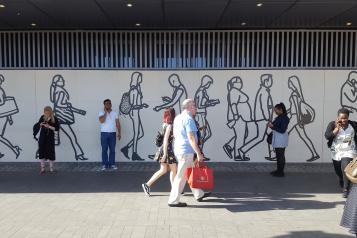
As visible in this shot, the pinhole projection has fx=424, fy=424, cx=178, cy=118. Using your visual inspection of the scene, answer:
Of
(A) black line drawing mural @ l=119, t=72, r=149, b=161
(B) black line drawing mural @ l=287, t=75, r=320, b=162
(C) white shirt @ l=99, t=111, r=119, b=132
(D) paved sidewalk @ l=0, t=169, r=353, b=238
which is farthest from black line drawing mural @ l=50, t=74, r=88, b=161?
(B) black line drawing mural @ l=287, t=75, r=320, b=162

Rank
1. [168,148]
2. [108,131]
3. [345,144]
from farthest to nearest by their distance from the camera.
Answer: [108,131] < [345,144] < [168,148]

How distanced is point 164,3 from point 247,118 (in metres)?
4.02

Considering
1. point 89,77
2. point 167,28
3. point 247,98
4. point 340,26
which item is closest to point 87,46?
point 89,77

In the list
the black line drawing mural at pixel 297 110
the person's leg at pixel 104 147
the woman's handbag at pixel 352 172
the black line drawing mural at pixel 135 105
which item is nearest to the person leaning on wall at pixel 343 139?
the woman's handbag at pixel 352 172

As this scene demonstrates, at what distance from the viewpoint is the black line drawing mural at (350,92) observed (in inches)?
436

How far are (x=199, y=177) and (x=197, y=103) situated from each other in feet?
14.7

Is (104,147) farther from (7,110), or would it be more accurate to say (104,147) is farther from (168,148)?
(168,148)

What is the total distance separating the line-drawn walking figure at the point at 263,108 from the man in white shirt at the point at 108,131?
3464mm

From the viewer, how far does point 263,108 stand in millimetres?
11109

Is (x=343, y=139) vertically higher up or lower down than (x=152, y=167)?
higher up

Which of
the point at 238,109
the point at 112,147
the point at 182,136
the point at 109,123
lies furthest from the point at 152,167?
the point at 182,136

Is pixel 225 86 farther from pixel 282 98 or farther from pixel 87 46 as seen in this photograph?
pixel 87 46

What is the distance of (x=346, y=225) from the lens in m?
4.75

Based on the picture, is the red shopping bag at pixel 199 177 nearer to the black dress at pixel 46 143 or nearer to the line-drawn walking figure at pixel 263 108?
the black dress at pixel 46 143
